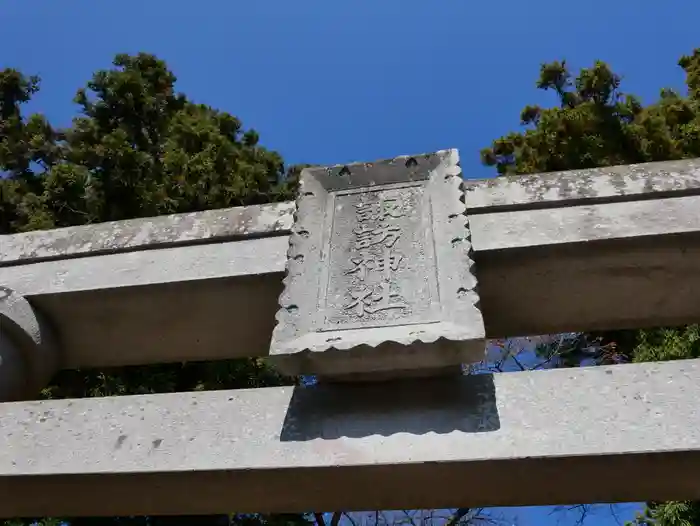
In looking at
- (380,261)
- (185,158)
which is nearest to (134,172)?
(185,158)

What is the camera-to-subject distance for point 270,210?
3514mm

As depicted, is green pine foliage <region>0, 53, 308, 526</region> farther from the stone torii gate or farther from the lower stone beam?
the lower stone beam

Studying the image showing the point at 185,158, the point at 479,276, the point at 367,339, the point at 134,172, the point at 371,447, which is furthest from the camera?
the point at 185,158

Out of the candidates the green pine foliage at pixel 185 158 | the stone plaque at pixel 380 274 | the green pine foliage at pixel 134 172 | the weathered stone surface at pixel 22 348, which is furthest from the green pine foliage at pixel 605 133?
the weathered stone surface at pixel 22 348

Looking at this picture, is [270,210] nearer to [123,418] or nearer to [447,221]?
[447,221]

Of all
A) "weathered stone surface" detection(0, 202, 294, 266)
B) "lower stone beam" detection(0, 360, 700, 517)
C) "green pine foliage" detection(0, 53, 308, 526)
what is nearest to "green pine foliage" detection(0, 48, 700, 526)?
"green pine foliage" detection(0, 53, 308, 526)

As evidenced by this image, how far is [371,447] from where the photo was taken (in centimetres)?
231

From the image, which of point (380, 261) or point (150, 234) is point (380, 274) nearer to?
point (380, 261)

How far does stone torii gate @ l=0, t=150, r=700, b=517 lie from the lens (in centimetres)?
228

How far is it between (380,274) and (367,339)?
1.40 ft

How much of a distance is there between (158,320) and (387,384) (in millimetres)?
1299

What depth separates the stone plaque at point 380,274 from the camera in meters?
2.45

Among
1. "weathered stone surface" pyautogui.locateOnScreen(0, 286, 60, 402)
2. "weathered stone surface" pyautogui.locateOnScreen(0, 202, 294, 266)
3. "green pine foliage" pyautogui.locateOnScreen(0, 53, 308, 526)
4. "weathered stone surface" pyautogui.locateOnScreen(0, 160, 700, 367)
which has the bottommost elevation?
"weathered stone surface" pyautogui.locateOnScreen(0, 286, 60, 402)

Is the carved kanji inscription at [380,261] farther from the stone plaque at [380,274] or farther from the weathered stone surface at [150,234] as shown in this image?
the weathered stone surface at [150,234]
